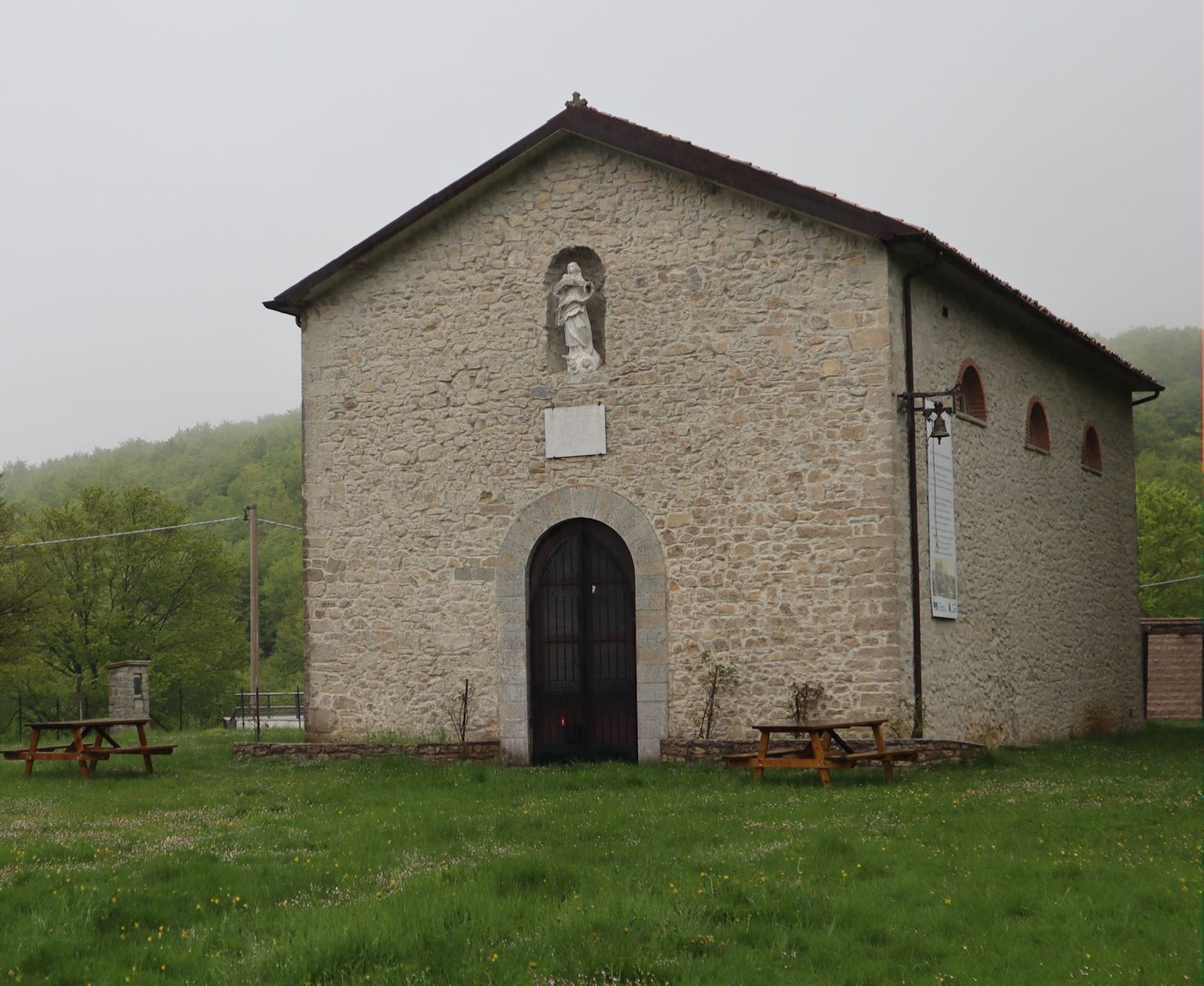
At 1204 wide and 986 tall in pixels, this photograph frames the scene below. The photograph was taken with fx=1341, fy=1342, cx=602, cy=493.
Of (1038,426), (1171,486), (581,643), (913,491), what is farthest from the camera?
(1171,486)

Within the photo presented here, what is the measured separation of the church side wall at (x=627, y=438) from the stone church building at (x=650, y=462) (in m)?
0.03

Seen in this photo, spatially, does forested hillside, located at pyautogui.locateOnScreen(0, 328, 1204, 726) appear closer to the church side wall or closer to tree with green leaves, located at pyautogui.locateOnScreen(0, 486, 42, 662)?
tree with green leaves, located at pyautogui.locateOnScreen(0, 486, 42, 662)

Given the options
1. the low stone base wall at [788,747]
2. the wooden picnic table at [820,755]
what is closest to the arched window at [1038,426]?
the low stone base wall at [788,747]

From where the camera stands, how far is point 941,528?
1516 cm

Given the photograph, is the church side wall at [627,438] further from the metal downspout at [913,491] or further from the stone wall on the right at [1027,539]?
the stone wall on the right at [1027,539]

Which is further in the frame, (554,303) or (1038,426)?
(1038,426)

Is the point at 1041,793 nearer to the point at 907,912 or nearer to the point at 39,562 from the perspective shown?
the point at 907,912

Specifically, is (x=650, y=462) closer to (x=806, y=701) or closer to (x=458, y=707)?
(x=806, y=701)

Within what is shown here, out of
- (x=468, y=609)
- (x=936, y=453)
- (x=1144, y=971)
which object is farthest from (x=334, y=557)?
(x=1144, y=971)

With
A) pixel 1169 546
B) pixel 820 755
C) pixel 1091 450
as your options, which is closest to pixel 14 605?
pixel 1091 450

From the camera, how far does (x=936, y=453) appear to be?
49.9 ft

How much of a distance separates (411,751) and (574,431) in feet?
13.5

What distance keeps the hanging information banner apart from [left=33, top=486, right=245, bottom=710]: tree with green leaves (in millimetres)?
32283

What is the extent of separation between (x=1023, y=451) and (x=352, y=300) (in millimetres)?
9216
